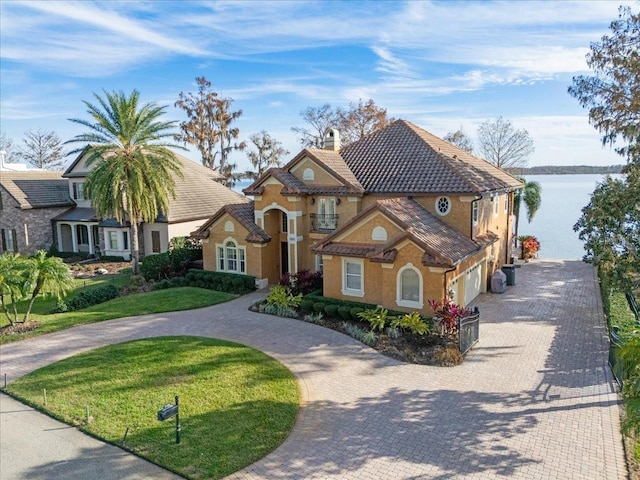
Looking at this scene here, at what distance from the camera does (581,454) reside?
1005 cm

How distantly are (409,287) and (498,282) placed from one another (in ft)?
24.0

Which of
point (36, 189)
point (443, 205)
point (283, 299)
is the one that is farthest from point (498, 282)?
point (36, 189)

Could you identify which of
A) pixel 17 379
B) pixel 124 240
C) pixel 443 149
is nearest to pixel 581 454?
pixel 17 379

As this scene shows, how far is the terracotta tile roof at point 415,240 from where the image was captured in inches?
715

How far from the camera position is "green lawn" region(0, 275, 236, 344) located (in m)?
20.2

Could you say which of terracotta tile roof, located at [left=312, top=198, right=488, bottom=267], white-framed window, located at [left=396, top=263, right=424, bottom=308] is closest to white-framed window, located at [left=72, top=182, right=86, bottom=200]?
terracotta tile roof, located at [left=312, top=198, right=488, bottom=267]

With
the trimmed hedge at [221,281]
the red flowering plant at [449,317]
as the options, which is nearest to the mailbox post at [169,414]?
the red flowering plant at [449,317]

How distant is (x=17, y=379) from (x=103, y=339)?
368 cm

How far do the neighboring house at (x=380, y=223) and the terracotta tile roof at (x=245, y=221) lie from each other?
0.06m

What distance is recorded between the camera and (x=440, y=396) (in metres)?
12.9

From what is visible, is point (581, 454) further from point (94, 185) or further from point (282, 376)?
point (94, 185)

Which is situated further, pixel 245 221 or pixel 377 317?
pixel 245 221

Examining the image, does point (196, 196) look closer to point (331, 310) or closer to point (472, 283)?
point (331, 310)

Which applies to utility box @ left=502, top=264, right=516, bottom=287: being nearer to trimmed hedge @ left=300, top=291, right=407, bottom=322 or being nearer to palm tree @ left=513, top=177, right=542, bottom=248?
trimmed hedge @ left=300, top=291, right=407, bottom=322
